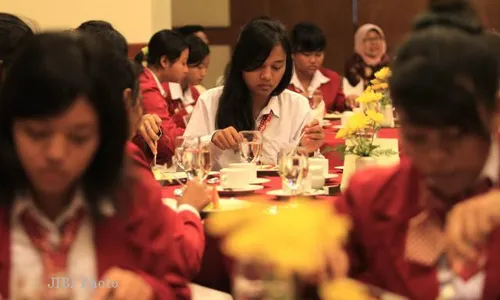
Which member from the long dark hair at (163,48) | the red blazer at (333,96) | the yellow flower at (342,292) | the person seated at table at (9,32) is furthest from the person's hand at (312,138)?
the red blazer at (333,96)

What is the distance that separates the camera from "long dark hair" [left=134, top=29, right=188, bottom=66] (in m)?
6.07

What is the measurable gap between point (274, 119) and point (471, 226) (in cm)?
303

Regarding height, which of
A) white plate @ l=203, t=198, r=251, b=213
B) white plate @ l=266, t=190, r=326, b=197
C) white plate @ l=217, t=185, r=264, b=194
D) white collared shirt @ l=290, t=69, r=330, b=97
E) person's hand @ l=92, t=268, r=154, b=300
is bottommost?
white collared shirt @ l=290, t=69, r=330, b=97

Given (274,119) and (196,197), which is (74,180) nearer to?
(196,197)

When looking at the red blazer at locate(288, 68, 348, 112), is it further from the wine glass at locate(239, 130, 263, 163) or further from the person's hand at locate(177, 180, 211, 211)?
the person's hand at locate(177, 180, 211, 211)

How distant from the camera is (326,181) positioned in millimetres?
3320

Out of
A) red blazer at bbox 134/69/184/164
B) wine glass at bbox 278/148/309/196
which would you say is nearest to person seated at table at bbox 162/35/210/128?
red blazer at bbox 134/69/184/164

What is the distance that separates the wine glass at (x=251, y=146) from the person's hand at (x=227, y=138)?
10.8 inches

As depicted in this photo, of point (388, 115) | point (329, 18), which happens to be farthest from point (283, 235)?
point (329, 18)

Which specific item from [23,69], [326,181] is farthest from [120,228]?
[326,181]

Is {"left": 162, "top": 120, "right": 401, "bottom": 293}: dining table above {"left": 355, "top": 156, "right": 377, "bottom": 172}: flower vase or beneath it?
beneath

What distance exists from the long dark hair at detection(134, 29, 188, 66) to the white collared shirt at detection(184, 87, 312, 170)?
1.84 metres

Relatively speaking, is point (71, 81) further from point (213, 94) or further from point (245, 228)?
point (213, 94)

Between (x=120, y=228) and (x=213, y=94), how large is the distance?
267 centimetres
